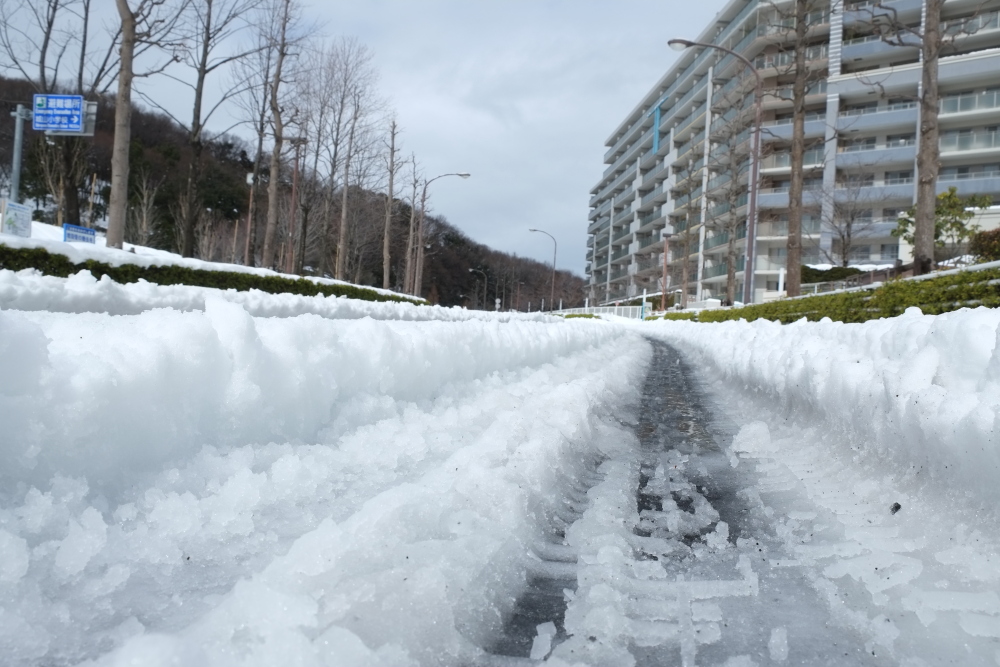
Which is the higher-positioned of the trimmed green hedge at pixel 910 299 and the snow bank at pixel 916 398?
the trimmed green hedge at pixel 910 299

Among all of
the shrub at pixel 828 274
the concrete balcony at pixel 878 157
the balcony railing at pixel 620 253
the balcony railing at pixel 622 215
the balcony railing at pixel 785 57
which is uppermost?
the balcony railing at pixel 785 57

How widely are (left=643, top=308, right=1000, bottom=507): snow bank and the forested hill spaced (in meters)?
20.2

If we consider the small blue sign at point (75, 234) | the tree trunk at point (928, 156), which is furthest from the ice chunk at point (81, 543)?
the small blue sign at point (75, 234)

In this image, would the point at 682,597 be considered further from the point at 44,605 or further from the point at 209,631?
the point at 44,605

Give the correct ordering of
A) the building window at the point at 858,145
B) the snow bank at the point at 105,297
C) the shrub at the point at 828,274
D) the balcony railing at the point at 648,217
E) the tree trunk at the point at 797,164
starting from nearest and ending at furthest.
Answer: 1. the snow bank at the point at 105,297
2. the tree trunk at the point at 797,164
3. the shrub at the point at 828,274
4. the building window at the point at 858,145
5. the balcony railing at the point at 648,217

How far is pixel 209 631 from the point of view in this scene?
3.84 feet

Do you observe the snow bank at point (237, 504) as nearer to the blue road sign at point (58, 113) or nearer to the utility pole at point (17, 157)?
the blue road sign at point (58, 113)

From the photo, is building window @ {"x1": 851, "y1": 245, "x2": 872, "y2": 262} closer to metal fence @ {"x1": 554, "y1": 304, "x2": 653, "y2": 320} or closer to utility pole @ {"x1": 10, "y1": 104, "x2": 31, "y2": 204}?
metal fence @ {"x1": 554, "y1": 304, "x2": 653, "y2": 320}

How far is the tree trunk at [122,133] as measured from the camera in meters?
14.5

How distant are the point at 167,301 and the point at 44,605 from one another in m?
7.44

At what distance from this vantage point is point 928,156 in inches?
524

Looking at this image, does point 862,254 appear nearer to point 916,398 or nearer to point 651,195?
point 651,195

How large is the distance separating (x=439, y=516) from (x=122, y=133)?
16.5 meters

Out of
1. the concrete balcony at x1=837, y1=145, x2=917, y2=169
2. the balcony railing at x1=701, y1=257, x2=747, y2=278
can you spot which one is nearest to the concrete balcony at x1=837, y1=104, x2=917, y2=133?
the concrete balcony at x1=837, y1=145, x2=917, y2=169
